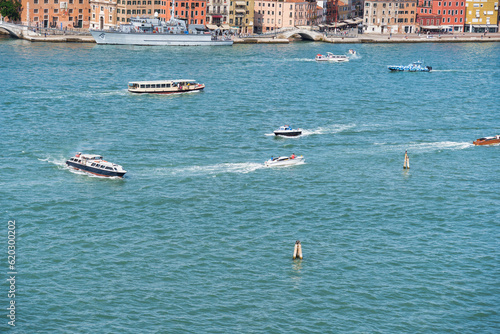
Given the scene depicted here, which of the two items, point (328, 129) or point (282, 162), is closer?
point (282, 162)

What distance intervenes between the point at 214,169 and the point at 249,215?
43.5ft

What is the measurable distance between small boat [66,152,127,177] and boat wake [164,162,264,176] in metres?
4.69

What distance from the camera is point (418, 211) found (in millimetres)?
72250

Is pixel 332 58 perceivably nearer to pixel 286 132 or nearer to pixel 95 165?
pixel 286 132

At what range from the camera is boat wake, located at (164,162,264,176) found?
80.7m

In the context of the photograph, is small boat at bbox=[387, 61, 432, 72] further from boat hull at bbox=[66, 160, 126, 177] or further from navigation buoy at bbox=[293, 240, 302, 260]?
navigation buoy at bbox=[293, 240, 302, 260]

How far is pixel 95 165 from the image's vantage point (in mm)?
78438

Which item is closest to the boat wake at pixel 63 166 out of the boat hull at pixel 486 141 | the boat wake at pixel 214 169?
the boat wake at pixel 214 169

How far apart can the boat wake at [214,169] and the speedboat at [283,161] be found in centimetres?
88

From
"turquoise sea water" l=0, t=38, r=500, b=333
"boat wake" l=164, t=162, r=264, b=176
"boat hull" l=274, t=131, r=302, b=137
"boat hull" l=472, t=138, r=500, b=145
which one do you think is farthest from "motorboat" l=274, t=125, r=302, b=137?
"boat hull" l=472, t=138, r=500, b=145

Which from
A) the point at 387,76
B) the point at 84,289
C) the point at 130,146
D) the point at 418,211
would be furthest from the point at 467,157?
the point at 387,76

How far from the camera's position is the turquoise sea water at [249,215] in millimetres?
54406

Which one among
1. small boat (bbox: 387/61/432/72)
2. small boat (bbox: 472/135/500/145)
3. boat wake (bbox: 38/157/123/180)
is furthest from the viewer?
small boat (bbox: 387/61/432/72)

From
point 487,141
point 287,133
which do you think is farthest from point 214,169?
point 487,141
